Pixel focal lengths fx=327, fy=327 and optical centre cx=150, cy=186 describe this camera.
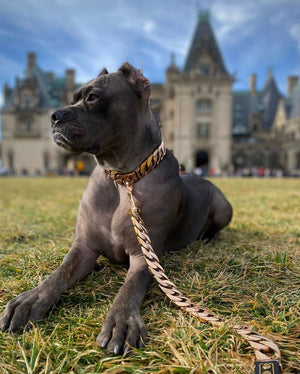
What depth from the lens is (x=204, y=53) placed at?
4350 cm

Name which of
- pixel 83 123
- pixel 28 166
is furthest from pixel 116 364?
pixel 28 166

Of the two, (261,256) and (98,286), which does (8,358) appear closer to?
(98,286)

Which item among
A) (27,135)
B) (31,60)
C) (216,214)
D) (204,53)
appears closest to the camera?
(216,214)

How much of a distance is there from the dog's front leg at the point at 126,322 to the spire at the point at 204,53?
44606mm

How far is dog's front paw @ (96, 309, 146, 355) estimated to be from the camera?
154 cm

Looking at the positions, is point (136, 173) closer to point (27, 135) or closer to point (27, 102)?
point (27, 135)

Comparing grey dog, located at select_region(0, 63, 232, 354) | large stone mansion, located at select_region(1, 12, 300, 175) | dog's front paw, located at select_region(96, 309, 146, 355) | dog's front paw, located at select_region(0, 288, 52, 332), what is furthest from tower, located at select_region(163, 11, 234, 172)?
dog's front paw, located at select_region(96, 309, 146, 355)

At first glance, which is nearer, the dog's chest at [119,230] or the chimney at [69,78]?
the dog's chest at [119,230]

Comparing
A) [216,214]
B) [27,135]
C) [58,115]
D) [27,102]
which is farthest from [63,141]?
[27,102]

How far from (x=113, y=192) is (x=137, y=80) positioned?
793mm

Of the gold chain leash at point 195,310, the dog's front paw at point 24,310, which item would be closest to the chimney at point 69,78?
the gold chain leash at point 195,310

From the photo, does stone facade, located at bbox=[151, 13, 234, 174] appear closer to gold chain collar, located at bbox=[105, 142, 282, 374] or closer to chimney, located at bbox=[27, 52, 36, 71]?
chimney, located at bbox=[27, 52, 36, 71]

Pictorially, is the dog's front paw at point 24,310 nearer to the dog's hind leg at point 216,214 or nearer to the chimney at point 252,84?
the dog's hind leg at point 216,214

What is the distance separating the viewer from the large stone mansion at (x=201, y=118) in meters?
43.4
